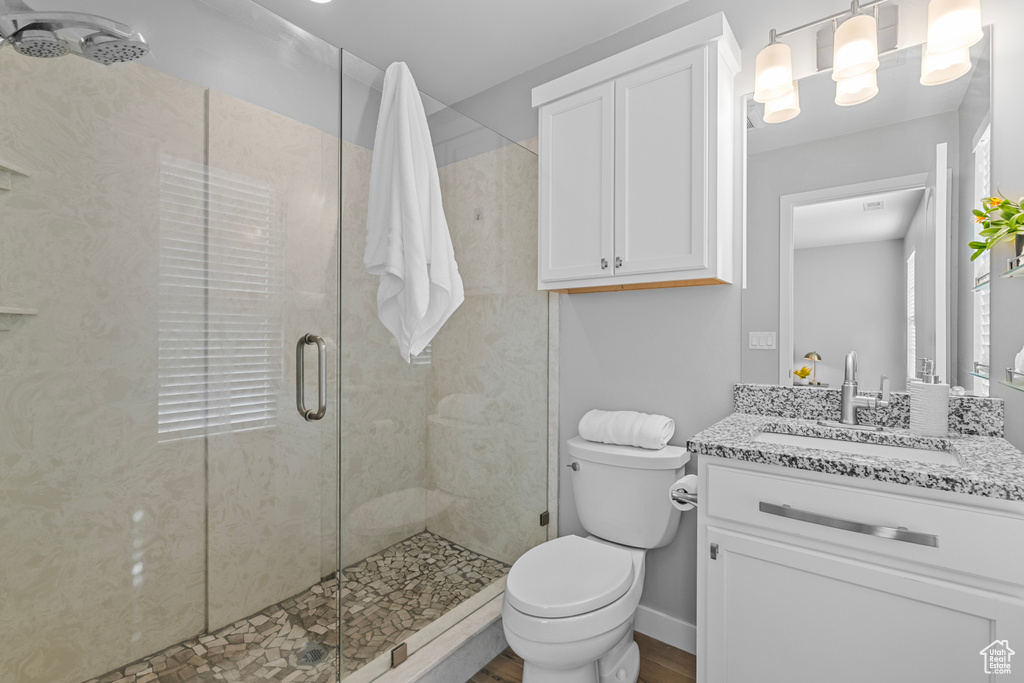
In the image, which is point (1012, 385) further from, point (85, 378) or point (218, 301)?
point (85, 378)

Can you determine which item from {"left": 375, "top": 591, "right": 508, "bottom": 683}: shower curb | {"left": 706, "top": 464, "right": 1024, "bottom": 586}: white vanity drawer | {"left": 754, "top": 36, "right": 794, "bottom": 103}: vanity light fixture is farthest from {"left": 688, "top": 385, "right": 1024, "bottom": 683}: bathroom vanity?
{"left": 754, "top": 36, "right": 794, "bottom": 103}: vanity light fixture

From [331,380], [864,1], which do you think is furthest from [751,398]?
[331,380]

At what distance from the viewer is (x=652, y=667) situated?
68.6 inches

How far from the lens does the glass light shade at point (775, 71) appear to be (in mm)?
1582

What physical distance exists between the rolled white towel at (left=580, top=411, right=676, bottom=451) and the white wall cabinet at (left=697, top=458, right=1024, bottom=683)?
1.45 ft

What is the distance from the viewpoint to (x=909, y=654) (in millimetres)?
1039

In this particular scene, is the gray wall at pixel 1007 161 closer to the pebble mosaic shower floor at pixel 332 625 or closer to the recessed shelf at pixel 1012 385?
the recessed shelf at pixel 1012 385

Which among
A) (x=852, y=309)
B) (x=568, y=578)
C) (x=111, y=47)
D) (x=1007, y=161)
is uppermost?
(x=111, y=47)

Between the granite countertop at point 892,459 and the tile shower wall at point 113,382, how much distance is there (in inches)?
49.7

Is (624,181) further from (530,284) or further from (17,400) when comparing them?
(17,400)

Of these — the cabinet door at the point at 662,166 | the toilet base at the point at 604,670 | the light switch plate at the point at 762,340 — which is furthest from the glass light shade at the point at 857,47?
the toilet base at the point at 604,670

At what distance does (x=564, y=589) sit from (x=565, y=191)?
1398 millimetres

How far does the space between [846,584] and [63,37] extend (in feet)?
7.18

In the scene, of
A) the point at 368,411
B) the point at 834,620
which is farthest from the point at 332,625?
the point at 834,620
